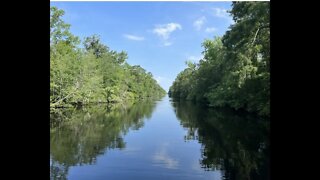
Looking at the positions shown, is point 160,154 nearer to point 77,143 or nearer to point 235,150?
point 235,150

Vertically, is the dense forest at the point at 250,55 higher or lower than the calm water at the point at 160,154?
higher

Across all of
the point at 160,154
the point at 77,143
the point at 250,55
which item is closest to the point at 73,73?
the point at 250,55

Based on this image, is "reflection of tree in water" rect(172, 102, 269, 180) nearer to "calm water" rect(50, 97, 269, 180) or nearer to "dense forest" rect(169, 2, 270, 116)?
"calm water" rect(50, 97, 269, 180)

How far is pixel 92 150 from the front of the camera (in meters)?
18.1

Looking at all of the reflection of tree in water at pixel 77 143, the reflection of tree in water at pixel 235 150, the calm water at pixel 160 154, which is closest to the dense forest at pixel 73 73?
the reflection of tree in water at pixel 77 143

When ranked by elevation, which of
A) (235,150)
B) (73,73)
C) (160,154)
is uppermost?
(73,73)

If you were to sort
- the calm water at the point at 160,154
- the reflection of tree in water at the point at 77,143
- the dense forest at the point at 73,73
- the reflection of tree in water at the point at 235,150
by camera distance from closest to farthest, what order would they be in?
the calm water at the point at 160,154, the reflection of tree in water at the point at 235,150, the reflection of tree in water at the point at 77,143, the dense forest at the point at 73,73

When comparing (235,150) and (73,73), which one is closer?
(235,150)

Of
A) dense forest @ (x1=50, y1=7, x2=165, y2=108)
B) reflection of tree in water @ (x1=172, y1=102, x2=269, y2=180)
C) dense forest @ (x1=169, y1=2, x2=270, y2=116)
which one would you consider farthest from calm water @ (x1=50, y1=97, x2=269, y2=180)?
dense forest @ (x1=50, y1=7, x2=165, y2=108)

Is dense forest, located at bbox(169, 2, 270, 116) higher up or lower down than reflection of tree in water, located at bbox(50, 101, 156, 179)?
higher up

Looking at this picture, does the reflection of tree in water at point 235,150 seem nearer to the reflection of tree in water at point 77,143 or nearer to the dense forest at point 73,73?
the reflection of tree in water at point 77,143

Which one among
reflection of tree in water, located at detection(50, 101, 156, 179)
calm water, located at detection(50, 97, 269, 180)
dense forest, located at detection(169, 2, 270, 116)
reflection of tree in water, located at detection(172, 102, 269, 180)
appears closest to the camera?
calm water, located at detection(50, 97, 269, 180)

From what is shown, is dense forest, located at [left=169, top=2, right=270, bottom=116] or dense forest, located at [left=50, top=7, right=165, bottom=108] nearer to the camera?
dense forest, located at [left=169, top=2, right=270, bottom=116]
